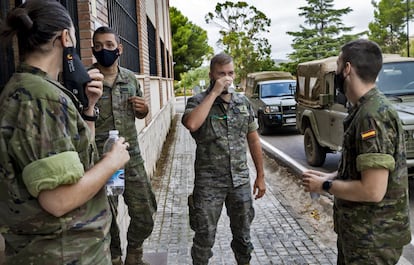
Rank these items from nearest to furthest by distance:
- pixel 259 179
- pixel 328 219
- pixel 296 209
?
pixel 259 179, pixel 328 219, pixel 296 209

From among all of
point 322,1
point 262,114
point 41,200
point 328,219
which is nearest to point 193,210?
point 41,200

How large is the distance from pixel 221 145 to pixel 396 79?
4.98 m

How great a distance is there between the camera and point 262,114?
1367cm

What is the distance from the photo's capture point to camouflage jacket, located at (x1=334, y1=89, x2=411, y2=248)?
7.02 ft

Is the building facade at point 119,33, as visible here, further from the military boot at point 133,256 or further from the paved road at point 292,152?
the paved road at point 292,152

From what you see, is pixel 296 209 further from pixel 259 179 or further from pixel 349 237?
pixel 349 237

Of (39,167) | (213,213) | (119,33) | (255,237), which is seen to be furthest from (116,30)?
(39,167)

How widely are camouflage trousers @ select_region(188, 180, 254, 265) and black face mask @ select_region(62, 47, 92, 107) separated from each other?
62.2 inches

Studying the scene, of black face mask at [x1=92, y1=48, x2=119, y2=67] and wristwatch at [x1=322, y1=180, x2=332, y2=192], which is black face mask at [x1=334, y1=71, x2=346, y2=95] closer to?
wristwatch at [x1=322, y1=180, x2=332, y2=192]

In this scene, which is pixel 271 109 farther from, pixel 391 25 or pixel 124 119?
pixel 391 25

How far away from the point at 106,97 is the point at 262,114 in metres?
10.7

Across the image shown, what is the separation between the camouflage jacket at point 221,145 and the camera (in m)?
3.37

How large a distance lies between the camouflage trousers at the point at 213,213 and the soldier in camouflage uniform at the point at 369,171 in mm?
1122

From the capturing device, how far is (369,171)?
83.6 inches
